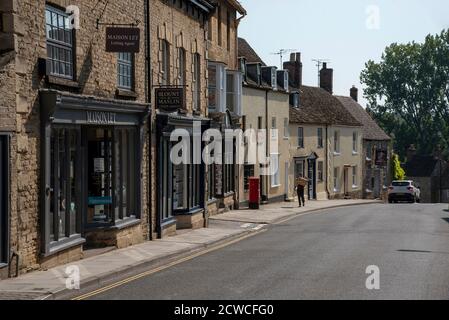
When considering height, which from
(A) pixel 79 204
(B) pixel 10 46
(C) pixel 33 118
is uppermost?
(B) pixel 10 46

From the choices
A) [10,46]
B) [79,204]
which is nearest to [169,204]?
[79,204]

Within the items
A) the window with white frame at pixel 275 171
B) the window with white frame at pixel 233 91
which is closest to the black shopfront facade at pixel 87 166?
the window with white frame at pixel 233 91

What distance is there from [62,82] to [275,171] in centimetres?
3068

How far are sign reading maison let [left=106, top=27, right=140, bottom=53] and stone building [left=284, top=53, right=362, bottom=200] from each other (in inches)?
1276

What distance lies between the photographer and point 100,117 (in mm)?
17094

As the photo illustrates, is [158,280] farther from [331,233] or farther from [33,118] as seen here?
[331,233]

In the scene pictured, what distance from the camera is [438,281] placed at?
44.3ft

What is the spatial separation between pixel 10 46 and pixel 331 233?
44.3ft

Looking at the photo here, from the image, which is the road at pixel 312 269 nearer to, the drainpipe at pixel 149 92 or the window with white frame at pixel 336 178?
the drainpipe at pixel 149 92

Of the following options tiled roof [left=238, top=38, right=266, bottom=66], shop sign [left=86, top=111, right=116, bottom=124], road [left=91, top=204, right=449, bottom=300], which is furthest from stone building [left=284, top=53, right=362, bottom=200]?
shop sign [left=86, top=111, right=116, bottom=124]

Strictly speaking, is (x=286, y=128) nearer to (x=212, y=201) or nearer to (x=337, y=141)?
(x=337, y=141)

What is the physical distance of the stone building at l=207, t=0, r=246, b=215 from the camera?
3145cm

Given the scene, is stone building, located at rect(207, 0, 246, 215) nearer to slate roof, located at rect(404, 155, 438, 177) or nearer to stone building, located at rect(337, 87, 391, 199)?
stone building, located at rect(337, 87, 391, 199)

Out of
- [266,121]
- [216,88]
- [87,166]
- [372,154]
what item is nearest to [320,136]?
[266,121]
